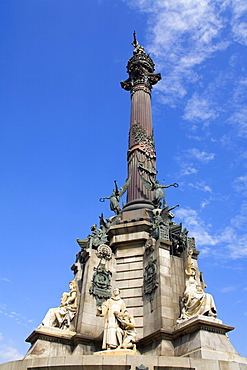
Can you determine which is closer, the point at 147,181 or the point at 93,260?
the point at 93,260

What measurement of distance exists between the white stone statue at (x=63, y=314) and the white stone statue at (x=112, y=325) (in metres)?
3.39

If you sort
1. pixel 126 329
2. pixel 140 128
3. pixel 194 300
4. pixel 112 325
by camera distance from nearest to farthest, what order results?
pixel 112 325
pixel 126 329
pixel 194 300
pixel 140 128

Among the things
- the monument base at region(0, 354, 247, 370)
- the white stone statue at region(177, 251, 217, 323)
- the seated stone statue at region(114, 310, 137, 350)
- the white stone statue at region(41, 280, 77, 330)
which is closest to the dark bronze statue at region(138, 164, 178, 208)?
the white stone statue at region(177, 251, 217, 323)

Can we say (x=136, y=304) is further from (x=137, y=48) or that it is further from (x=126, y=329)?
(x=137, y=48)

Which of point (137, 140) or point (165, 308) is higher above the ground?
point (137, 140)

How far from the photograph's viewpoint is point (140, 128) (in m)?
25.5

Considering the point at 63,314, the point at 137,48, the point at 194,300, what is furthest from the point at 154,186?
the point at 137,48

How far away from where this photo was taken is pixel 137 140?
81.0ft

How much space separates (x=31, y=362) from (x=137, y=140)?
53.0 feet

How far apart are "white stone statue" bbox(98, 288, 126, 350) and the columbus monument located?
36mm

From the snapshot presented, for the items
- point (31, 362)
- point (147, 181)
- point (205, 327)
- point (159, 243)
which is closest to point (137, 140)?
point (147, 181)

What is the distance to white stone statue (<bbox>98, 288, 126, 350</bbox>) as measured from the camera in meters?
13.3

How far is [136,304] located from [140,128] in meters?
13.0

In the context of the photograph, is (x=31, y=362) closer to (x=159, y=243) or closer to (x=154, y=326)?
(x=154, y=326)
